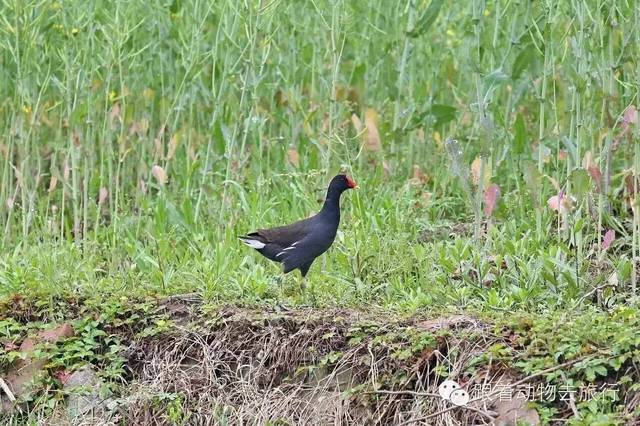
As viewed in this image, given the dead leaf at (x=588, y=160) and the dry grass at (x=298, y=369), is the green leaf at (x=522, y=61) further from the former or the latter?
the dry grass at (x=298, y=369)

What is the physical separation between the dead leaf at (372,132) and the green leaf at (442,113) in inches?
15.5

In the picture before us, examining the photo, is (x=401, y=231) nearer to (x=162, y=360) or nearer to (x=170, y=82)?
(x=162, y=360)

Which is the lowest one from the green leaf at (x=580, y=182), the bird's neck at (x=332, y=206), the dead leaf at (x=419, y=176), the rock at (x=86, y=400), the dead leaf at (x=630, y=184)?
the rock at (x=86, y=400)

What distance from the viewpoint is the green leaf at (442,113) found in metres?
7.79

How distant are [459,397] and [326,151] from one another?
2.81m

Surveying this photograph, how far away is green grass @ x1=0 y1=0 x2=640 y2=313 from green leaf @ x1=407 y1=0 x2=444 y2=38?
13mm

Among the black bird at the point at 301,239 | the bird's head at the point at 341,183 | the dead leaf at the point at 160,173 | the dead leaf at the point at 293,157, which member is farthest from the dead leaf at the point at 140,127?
the bird's head at the point at 341,183

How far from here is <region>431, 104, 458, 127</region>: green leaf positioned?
7.79 metres

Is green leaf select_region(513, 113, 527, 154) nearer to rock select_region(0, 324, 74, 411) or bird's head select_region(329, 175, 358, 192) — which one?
bird's head select_region(329, 175, 358, 192)

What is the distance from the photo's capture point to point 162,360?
226 inches

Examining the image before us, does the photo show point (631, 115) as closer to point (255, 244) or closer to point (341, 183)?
point (341, 183)

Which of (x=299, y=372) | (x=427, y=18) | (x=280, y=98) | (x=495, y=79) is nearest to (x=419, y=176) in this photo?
(x=427, y=18)

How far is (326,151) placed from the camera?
754 centimetres

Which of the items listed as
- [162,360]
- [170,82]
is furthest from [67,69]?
[162,360]
